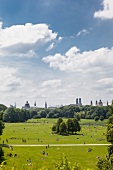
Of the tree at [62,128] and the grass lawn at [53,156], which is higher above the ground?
the tree at [62,128]

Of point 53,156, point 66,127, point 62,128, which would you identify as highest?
point 66,127

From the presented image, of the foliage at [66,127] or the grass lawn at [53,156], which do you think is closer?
the grass lawn at [53,156]

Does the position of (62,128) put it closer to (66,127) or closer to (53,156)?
(66,127)

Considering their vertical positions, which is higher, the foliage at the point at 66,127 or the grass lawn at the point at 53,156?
the foliage at the point at 66,127

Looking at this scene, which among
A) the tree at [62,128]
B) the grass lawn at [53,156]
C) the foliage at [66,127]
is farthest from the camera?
the foliage at [66,127]

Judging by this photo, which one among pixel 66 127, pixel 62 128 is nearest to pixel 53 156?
pixel 62 128

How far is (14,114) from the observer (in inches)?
7785

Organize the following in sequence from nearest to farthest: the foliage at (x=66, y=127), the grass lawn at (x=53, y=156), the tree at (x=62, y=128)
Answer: the grass lawn at (x=53, y=156), the tree at (x=62, y=128), the foliage at (x=66, y=127)

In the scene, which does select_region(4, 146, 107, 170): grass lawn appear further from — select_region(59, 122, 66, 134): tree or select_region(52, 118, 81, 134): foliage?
select_region(52, 118, 81, 134): foliage

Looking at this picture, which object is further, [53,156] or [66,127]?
[66,127]

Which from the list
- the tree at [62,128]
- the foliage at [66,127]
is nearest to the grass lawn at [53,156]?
the tree at [62,128]

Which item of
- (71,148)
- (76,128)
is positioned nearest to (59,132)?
(76,128)

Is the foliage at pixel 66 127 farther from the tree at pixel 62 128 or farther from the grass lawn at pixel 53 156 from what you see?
the grass lawn at pixel 53 156

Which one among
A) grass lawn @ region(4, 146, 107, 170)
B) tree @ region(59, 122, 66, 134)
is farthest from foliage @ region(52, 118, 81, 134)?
grass lawn @ region(4, 146, 107, 170)
